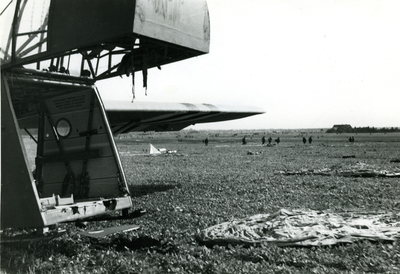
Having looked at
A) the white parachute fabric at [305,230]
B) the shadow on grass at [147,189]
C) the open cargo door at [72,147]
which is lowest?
the shadow on grass at [147,189]

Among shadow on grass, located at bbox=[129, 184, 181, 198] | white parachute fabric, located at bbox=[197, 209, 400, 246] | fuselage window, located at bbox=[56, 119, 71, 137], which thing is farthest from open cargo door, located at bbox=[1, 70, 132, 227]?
shadow on grass, located at bbox=[129, 184, 181, 198]

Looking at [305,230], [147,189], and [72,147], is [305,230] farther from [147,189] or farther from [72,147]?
[147,189]

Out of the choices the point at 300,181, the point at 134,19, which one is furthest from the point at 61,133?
the point at 300,181

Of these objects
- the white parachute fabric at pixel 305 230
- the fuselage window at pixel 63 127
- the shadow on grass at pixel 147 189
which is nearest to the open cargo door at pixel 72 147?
the fuselage window at pixel 63 127

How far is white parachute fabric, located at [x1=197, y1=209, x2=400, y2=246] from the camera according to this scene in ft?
15.3

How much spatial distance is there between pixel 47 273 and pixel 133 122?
656cm

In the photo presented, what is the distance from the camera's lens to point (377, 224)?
5051 mm

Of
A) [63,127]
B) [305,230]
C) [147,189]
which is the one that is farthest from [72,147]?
[147,189]

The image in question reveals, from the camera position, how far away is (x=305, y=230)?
4.95m

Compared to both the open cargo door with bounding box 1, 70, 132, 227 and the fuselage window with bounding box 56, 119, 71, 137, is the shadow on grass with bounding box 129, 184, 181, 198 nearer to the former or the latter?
the open cargo door with bounding box 1, 70, 132, 227

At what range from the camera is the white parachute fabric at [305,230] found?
15.3 feet

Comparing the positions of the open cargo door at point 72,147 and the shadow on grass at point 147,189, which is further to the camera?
the shadow on grass at point 147,189

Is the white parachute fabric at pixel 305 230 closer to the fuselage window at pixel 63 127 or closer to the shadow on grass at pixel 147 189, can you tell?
the fuselage window at pixel 63 127

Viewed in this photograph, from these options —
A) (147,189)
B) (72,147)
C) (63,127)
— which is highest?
(63,127)
